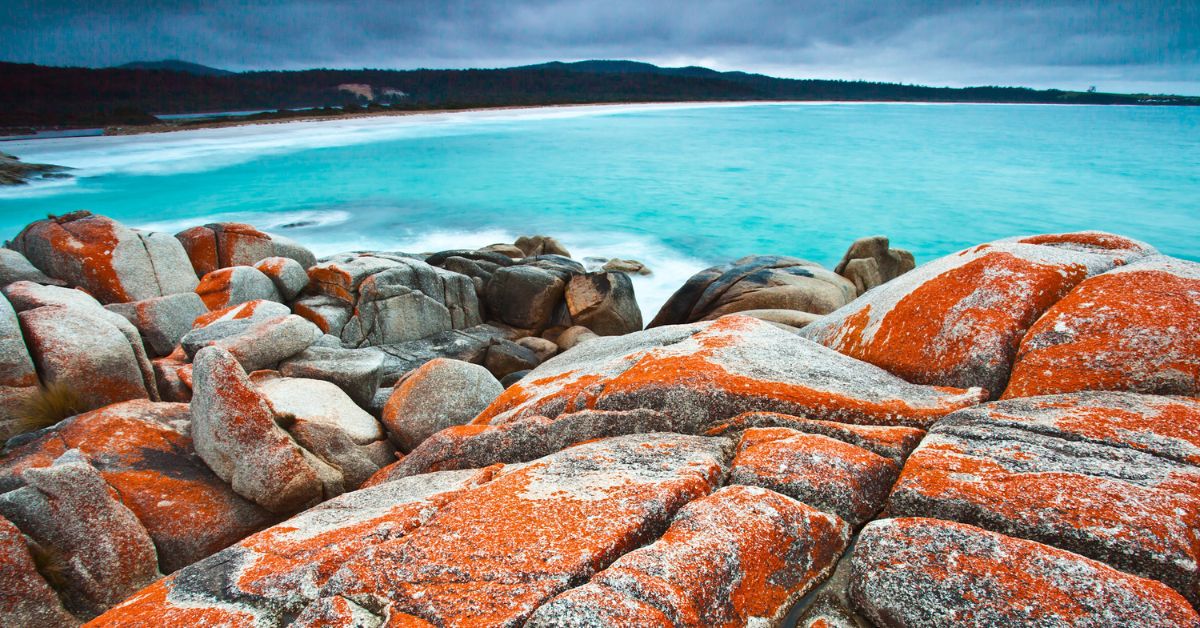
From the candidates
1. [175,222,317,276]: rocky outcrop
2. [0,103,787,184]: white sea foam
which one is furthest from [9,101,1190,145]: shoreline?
[175,222,317,276]: rocky outcrop

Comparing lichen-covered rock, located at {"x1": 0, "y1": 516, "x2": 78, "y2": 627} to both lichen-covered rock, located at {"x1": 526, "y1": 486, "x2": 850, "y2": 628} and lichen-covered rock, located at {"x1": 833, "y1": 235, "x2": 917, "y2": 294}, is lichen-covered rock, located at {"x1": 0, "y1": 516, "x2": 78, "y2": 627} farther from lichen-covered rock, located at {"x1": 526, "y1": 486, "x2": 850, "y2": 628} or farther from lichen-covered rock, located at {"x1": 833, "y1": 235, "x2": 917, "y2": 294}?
lichen-covered rock, located at {"x1": 833, "y1": 235, "x2": 917, "y2": 294}

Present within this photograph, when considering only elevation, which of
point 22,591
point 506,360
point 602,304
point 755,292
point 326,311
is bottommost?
point 506,360

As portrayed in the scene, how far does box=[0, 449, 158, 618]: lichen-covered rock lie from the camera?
4254 millimetres

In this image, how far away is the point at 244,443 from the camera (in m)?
5.52

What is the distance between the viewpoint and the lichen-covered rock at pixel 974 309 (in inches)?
167

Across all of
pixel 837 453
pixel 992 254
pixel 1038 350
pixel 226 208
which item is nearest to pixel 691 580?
pixel 837 453

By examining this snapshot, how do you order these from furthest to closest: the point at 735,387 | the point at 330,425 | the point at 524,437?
the point at 330,425
the point at 524,437
the point at 735,387

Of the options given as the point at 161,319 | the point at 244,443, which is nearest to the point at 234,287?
the point at 161,319

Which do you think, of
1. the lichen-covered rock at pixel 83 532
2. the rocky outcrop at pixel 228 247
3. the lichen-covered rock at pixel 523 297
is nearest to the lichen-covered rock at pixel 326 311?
the rocky outcrop at pixel 228 247

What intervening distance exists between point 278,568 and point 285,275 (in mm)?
9798

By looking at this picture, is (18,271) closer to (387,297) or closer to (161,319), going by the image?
(161,319)

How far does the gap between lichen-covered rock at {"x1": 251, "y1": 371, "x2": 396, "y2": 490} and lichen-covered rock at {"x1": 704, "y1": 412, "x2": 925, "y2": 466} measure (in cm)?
430

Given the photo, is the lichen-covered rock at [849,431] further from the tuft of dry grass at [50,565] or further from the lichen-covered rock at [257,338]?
the lichen-covered rock at [257,338]

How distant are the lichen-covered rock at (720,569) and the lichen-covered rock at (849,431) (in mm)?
694
